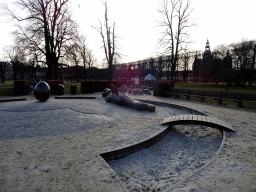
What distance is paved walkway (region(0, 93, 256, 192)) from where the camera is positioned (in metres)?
2.52

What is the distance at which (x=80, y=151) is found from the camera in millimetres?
3623

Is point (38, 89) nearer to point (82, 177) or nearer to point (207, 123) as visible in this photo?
point (82, 177)

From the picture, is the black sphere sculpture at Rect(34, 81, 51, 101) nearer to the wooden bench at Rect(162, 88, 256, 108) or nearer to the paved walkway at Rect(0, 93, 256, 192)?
the paved walkway at Rect(0, 93, 256, 192)

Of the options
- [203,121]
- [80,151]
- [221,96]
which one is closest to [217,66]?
[221,96]

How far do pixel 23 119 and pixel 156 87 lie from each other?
11011 millimetres

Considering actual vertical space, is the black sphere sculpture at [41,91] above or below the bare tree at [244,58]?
below

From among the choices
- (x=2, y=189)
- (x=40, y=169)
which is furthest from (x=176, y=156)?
(x=2, y=189)

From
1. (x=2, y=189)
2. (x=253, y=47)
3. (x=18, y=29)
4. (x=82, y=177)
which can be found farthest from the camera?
(x=253, y=47)

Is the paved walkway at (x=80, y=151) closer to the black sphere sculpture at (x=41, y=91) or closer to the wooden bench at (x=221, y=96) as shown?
the black sphere sculpture at (x=41, y=91)

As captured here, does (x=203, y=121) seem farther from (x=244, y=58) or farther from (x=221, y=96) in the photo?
(x=244, y=58)

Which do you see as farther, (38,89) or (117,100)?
(117,100)

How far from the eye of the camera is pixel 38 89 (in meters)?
8.09

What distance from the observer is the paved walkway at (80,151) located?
99.2 inches

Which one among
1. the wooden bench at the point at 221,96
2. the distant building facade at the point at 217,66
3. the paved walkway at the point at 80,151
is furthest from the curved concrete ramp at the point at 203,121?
the distant building facade at the point at 217,66
